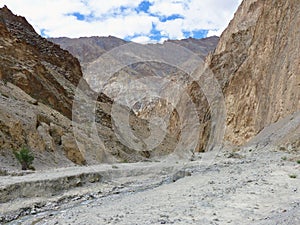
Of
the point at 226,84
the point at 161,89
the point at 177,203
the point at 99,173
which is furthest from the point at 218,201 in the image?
the point at 161,89

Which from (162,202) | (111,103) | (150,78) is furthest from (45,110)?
(150,78)

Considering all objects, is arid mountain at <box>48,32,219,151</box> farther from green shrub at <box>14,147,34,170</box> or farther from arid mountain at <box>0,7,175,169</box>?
green shrub at <box>14,147,34,170</box>

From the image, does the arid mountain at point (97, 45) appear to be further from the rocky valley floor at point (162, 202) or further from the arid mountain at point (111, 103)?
the rocky valley floor at point (162, 202)

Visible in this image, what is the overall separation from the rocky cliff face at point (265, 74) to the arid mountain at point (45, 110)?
9.97 meters

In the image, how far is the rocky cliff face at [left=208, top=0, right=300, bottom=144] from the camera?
3244cm

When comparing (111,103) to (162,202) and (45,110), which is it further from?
(162,202)

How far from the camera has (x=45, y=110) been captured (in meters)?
27.0

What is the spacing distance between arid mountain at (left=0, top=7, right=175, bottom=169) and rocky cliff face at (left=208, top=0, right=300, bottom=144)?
9968 millimetres

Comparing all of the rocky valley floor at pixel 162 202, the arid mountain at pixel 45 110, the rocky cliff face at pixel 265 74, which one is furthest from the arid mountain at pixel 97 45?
the rocky valley floor at pixel 162 202

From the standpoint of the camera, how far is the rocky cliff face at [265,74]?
32438mm

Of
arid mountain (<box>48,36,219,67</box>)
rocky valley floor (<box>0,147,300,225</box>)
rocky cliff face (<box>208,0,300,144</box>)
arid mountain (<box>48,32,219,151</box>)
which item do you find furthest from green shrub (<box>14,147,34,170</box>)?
arid mountain (<box>48,36,219,67</box>)

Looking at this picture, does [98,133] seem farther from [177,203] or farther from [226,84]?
[226,84]

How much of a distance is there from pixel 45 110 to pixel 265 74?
24136mm

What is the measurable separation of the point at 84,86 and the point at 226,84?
23.2 meters
